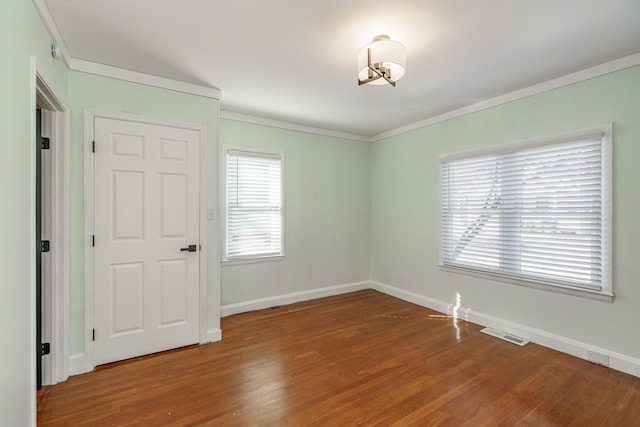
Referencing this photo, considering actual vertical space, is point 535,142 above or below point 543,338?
above

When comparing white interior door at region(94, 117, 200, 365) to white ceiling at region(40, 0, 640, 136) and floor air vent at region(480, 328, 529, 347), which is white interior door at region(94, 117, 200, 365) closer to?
white ceiling at region(40, 0, 640, 136)

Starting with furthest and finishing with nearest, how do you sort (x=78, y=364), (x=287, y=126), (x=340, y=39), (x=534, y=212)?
(x=287, y=126)
(x=534, y=212)
(x=78, y=364)
(x=340, y=39)

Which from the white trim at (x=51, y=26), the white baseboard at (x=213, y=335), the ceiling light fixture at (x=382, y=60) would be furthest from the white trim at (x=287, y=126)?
the white baseboard at (x=213, y=335)

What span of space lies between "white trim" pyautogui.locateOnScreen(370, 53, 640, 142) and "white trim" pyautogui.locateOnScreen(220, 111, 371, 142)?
3.18ft

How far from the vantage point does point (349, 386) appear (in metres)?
2.37

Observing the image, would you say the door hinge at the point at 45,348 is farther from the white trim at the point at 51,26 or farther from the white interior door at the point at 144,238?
the white trim at the point at 51,26

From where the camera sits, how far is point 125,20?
6.86ft

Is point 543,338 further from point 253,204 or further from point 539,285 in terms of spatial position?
point 253,204

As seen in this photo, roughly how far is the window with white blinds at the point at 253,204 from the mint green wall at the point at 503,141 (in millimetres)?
1797

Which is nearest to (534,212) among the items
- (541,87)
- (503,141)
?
(503,141)

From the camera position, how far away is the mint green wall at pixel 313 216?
4.16m

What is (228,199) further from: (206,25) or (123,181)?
(206,25)

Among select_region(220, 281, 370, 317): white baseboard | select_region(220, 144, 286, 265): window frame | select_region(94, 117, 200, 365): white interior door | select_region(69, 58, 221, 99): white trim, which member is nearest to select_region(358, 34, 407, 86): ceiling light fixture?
select_region(69, 58, 221, 99): white trim

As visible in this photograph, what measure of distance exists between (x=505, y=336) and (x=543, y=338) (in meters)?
0.34
